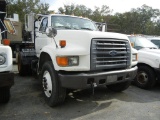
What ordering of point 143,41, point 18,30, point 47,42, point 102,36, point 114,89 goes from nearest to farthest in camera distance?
point 102,36 < point 47,42 < point 114,89 < point 143,41 < point 18,30

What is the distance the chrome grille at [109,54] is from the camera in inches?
172

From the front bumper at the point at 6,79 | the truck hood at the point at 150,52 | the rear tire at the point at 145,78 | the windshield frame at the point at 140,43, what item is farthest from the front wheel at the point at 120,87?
the front bumper at the point at 6,79

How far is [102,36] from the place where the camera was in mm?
4520

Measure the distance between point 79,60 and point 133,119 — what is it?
1637mm

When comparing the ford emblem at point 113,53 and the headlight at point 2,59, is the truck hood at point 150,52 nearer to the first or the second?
the ford emblem at point 113,53

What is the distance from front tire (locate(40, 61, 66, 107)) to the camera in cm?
449

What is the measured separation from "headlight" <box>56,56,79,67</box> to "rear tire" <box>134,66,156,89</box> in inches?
118

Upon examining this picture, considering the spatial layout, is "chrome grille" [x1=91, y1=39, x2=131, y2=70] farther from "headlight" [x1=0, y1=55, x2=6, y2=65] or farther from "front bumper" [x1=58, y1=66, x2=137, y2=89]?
"headlight" [x1=0, y1=55, x2=6, y2=65]

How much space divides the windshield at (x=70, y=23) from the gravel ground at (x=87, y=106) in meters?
1.87

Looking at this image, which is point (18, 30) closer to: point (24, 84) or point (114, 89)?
point (24, 84)

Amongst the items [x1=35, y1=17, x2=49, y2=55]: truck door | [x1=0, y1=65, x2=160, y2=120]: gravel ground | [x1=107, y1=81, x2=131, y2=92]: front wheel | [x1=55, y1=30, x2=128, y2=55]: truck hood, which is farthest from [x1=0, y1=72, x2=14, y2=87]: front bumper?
[x1=107, y1=81, x2=131, y2=92]: front wheel

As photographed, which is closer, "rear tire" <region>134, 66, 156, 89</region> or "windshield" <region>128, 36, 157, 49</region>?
"rear tire" <region>134, 66, 156, 89</region>

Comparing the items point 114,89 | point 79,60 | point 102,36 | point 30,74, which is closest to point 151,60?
point 114,89

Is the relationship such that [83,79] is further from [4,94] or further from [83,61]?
[4,94]
